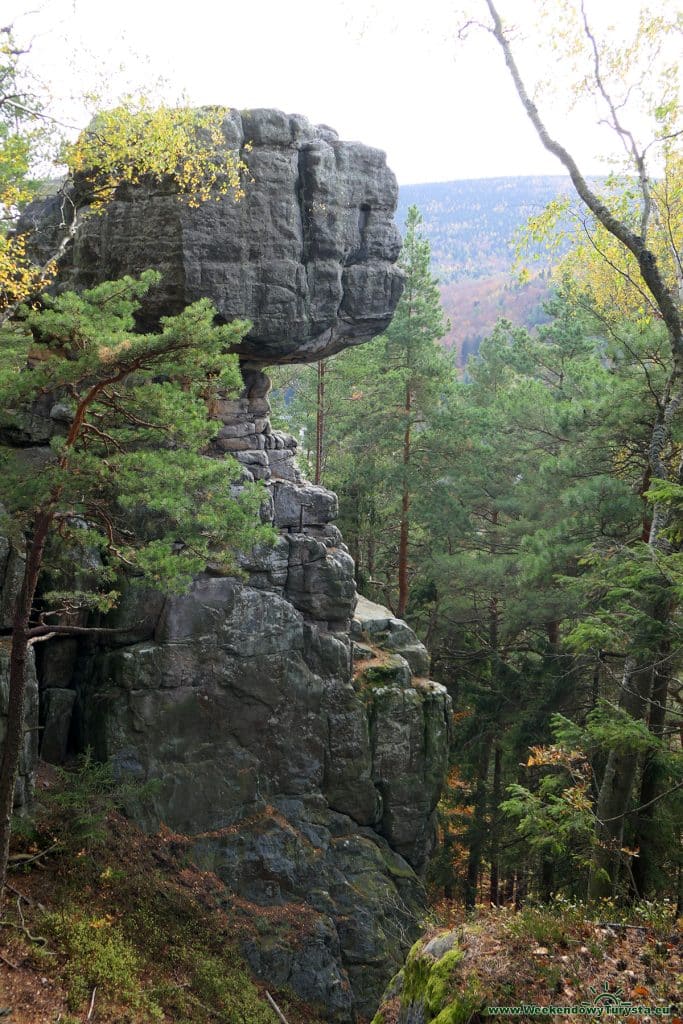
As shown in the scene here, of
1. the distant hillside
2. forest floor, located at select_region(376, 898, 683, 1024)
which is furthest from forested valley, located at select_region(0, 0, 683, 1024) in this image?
the distant hillside

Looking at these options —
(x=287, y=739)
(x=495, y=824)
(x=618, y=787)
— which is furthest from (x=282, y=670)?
(x=495, y=824)

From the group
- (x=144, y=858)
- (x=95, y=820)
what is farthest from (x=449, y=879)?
(x=95, y=820)

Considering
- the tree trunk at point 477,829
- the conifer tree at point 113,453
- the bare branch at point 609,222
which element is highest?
the bare branch at point 609,222

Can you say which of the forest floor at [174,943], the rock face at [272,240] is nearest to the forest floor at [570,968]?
the forest floor at [174,943]

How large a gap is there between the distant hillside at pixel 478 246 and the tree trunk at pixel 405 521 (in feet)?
144

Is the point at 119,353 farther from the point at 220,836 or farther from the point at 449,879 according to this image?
the point at 449,879

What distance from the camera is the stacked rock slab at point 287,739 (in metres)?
12.3

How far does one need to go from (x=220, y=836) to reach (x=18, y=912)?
410 centimetres

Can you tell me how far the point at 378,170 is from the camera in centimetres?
1449

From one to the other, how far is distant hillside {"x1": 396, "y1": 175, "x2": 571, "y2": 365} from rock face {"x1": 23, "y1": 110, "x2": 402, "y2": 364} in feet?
158

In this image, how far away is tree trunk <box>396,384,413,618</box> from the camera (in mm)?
18875

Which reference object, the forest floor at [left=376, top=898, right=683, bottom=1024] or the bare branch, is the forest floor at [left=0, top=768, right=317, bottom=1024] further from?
the bare branch

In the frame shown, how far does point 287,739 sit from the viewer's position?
13.4m

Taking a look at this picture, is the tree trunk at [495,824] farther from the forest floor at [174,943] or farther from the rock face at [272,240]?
the rock face at [272,240]
